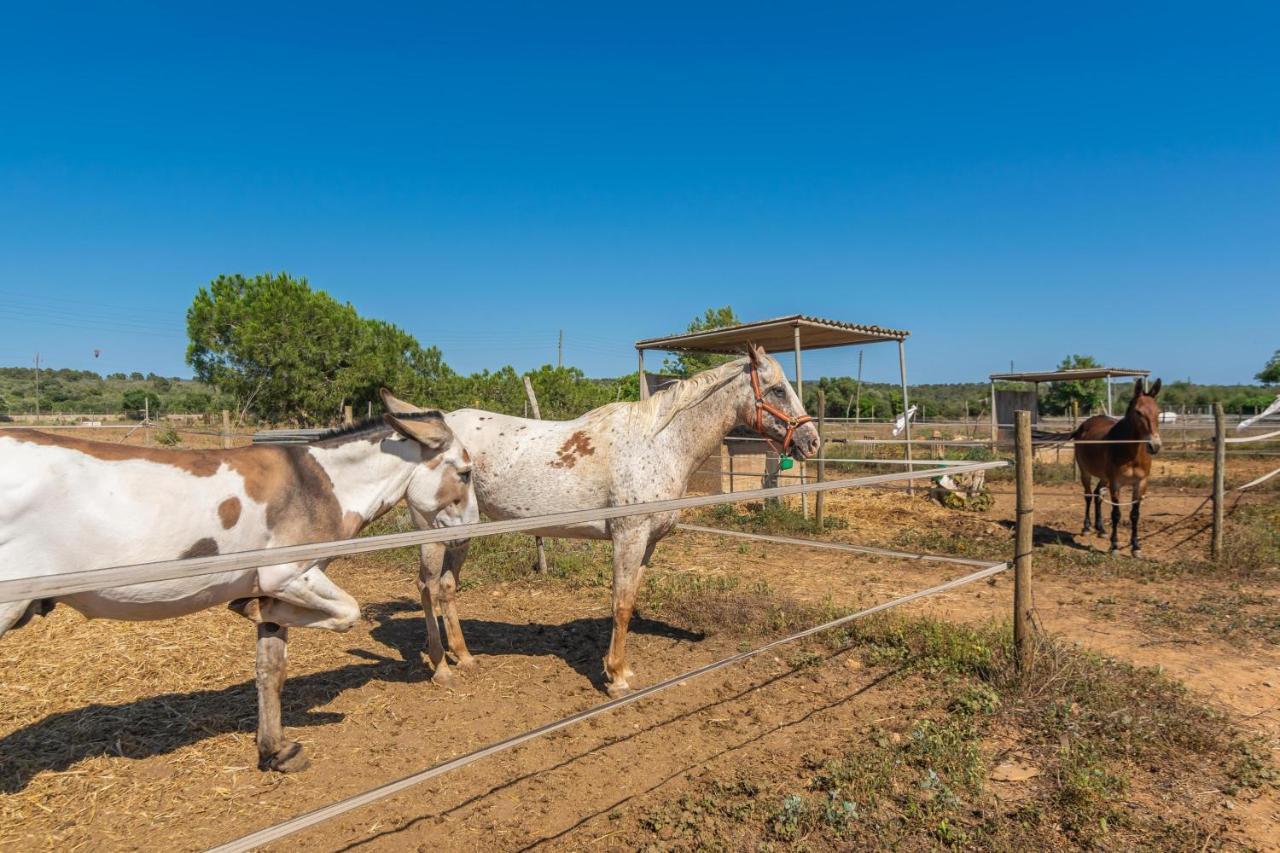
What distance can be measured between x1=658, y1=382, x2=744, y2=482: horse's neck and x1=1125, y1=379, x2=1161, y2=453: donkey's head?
6717 millimetres

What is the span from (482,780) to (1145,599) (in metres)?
6.35

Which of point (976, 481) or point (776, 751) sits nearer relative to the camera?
point (776, 751)

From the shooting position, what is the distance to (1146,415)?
27.1 feet

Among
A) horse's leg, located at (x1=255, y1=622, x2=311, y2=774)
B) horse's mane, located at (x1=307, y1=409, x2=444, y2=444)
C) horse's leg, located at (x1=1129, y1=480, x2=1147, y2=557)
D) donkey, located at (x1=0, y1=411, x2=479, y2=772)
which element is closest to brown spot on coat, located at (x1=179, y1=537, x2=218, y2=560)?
donkey, located at (x1=0, y1=411, x2=479, y2=772)

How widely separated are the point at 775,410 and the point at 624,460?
112 centimetres

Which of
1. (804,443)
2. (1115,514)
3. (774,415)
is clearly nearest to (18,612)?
(774,415)

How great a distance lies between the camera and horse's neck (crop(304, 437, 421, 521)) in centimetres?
336

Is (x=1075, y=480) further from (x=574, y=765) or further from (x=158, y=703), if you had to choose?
(x=158, y=703)

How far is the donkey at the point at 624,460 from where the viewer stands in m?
4.37

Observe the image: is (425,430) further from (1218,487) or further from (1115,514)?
(1115,514)

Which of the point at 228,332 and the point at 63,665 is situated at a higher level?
the point at 228,332

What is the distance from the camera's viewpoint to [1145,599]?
611cm

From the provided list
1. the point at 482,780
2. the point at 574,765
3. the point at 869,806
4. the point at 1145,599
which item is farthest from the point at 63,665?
the point at 1145,599

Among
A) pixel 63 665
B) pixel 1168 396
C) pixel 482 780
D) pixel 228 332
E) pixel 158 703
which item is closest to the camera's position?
pixel 482 780
